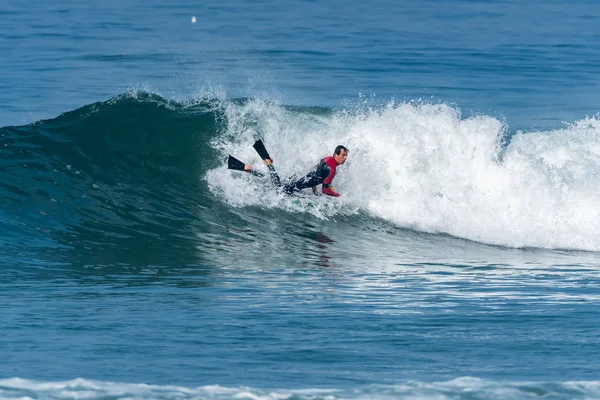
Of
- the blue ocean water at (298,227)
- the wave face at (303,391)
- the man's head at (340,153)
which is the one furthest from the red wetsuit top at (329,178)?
the wave face at (303,391)

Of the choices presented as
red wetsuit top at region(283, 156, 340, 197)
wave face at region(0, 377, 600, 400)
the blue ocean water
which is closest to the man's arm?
red wetsuit top at region(283, 156, 340, 197)

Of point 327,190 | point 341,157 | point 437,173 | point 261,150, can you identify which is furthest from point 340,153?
point 437,173

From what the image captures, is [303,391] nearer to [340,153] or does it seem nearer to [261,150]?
[340,153]

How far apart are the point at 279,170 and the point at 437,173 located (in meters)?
2.51

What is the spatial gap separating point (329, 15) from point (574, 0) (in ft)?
46.2

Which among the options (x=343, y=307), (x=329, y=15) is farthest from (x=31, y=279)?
(x=329, y=15)

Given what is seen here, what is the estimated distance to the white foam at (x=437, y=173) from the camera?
14336 mm

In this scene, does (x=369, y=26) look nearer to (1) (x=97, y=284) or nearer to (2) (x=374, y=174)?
(2) (x=374, y=174)

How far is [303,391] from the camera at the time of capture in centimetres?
634

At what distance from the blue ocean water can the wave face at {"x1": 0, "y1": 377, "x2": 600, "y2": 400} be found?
2 centimetres

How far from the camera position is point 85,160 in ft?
49.9

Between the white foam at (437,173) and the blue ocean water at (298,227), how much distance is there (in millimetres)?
41

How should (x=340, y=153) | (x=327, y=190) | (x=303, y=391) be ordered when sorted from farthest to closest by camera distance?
1. (x=340, y=153)
2. (x=327, y=190)
3. (x=303, y=391)

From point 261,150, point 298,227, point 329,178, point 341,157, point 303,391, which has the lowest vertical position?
point 303,391
